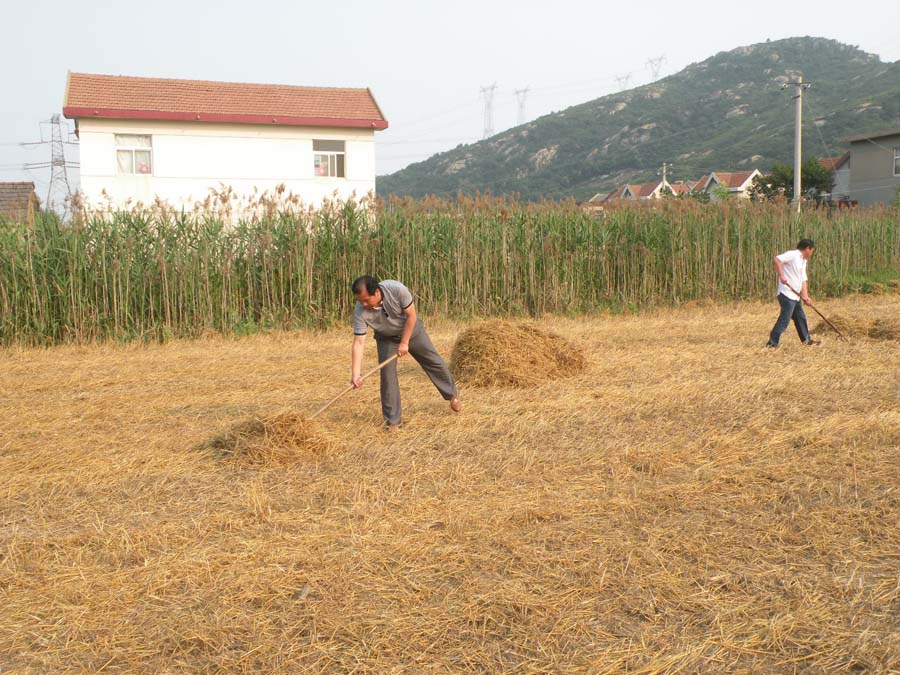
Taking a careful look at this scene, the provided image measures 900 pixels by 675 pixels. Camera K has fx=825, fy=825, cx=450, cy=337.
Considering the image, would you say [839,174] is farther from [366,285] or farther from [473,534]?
[473,534]

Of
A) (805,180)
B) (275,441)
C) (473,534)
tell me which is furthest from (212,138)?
(805,180)

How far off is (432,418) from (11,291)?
8215mm

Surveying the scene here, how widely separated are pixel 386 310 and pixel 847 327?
7527 millimetres

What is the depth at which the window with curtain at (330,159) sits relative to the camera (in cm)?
2277

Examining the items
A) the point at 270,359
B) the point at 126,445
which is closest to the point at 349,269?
the point at 270,359

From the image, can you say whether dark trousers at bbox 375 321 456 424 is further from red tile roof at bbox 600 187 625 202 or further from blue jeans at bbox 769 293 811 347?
red tile roof at bbox 600 187 625 202

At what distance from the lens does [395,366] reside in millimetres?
6715

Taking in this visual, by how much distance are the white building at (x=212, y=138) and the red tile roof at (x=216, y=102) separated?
0.03 meters

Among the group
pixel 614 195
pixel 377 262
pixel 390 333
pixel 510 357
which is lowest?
pixel 510 357

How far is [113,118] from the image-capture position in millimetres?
20672

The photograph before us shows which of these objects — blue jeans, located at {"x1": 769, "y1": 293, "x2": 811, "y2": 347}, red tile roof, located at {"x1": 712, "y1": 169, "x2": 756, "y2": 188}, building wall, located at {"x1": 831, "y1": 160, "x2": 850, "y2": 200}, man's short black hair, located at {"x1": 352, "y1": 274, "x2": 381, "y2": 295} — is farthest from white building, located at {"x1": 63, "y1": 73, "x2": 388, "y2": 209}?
red tile roof, located at {"x1": 712, "y1": 169, "x2": 756, "y2": 188}

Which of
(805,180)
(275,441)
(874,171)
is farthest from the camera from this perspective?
(805,180)

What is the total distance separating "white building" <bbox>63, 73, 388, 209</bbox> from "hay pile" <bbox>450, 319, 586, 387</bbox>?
39.8 feet

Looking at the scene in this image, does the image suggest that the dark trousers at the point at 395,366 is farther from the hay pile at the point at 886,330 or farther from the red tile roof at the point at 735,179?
the red tile roof at the point at 735,179
